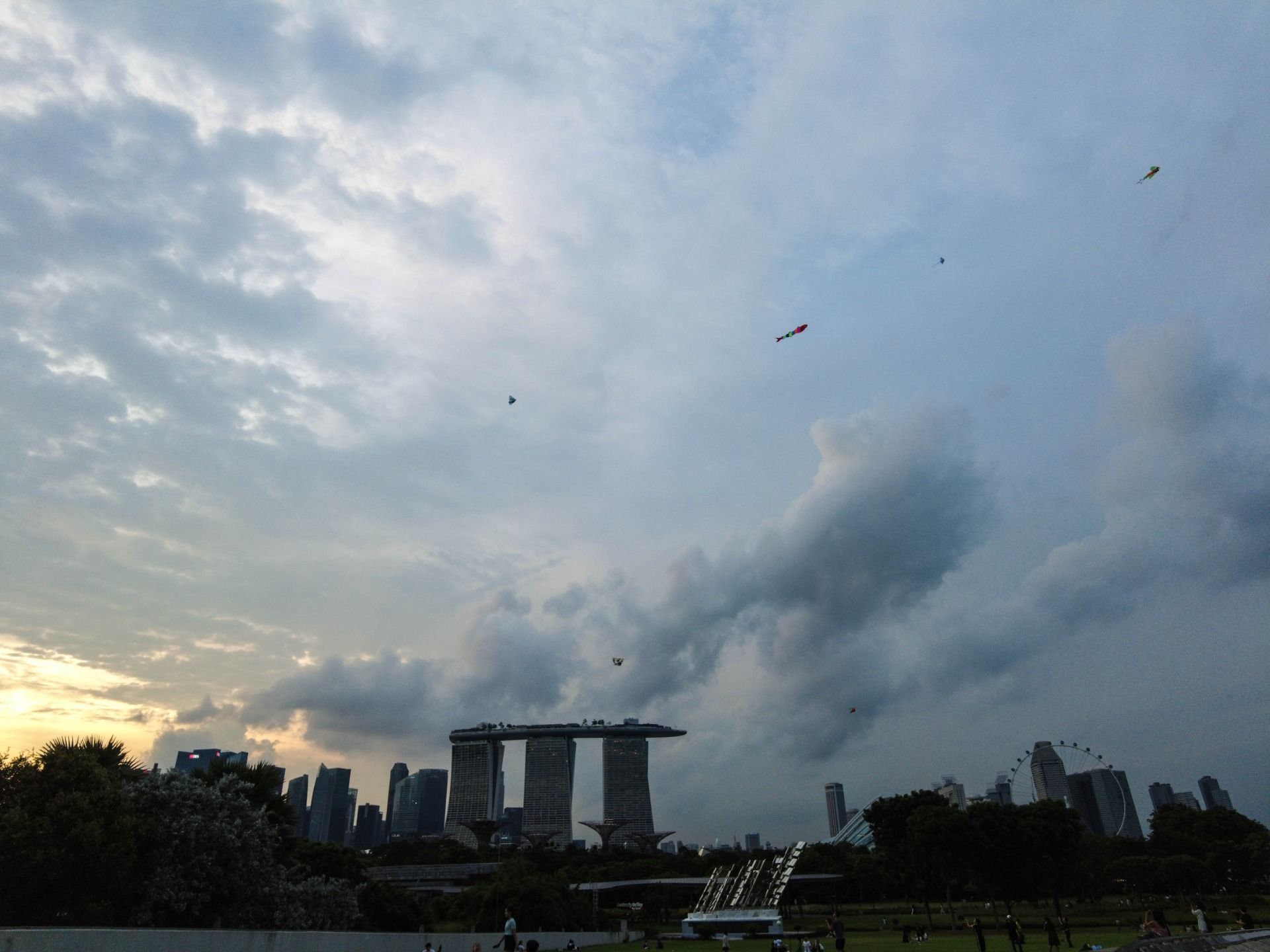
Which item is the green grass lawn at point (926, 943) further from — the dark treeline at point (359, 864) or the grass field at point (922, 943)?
the dark treeline at point (359, 864)

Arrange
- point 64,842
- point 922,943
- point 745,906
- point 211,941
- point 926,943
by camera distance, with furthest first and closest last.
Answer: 1. point 745,906
2. point 926,943
3. point 922,943
4. point 64,842
5. point 211,941

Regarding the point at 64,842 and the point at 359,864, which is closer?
the point at 64,842

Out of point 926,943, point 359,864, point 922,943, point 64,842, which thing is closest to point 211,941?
point 64,842

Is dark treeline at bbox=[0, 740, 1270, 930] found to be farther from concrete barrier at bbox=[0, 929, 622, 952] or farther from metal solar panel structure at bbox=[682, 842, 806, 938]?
metal solar panel structure at bbox=[682, 842, 806, 938]

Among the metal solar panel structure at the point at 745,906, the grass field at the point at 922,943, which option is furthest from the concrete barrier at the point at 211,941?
the metal solar panel structure at the point at 745,906

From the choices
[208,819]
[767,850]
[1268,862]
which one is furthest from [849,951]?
[767,850]

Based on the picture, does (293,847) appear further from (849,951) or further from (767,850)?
(767,850)

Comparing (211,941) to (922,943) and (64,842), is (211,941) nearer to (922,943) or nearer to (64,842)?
(64,842)

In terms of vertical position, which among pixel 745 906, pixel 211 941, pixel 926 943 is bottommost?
pixel 926 943
